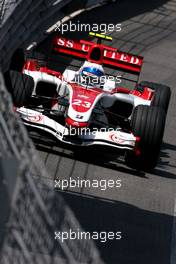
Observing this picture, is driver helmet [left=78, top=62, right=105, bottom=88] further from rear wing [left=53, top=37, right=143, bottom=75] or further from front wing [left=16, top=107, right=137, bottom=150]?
front wing [left=16, top=107, right=137, bottom=150]

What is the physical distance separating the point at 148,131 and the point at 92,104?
107 cm

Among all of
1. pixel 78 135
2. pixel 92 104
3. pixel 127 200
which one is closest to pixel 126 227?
pixel 127 200

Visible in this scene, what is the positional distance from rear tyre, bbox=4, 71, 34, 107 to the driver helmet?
1.44 metres

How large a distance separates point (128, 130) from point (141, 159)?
954mm

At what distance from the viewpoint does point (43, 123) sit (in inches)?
509

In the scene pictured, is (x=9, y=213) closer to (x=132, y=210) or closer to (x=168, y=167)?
(x=132, y=210)

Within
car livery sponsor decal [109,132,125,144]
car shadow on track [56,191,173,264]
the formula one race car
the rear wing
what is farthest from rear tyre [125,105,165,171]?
the rear wing

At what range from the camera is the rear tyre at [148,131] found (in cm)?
1316

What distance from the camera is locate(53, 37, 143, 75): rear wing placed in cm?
1543

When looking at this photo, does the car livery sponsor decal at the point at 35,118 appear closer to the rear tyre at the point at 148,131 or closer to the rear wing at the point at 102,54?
the rear tyre at the point at 148,131

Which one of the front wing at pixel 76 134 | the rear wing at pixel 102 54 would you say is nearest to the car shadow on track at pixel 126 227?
the front wing at pixel 76 134

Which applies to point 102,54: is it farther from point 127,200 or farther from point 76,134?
point 127,200

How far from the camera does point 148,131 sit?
43.2 ft

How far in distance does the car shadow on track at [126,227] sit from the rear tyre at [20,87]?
2.00m
